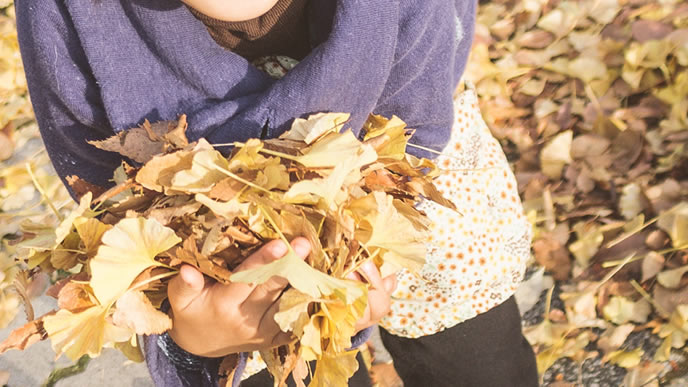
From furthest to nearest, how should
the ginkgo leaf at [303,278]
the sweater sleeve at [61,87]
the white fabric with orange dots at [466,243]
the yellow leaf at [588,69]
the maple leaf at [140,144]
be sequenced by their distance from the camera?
the yellow leaf at [588,69] < the white fabric with orange dots at [466,243] < the sweater sleeve at [61,87] < the maple leaf at [140,144] < the ginkgo leaf at [303,278]

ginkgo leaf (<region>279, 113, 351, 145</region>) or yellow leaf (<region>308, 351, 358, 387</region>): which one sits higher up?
ginkgo leaf (<region>279, 113, 351, 145</region>)

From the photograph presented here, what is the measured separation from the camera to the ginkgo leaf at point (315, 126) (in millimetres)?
598

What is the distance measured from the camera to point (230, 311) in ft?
2.22

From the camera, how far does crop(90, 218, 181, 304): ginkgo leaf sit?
1.73 feet

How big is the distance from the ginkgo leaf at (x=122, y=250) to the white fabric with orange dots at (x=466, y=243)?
452 millimetres

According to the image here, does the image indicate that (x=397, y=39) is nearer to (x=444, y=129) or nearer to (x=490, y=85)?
(x=444, y=129)

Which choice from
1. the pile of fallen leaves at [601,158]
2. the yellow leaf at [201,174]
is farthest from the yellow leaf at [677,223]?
the yellow leaf at [201,174]

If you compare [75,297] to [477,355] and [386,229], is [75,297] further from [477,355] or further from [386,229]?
[477,355]

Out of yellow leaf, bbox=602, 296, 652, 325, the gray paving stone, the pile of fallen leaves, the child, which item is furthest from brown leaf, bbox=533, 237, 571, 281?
the gray paving stone

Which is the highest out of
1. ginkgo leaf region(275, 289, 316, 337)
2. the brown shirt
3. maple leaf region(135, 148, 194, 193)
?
the brown shirt

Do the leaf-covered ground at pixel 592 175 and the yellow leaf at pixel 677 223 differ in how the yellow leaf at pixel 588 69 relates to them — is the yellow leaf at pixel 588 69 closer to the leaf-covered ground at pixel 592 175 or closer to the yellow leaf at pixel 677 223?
the leaf-covered ground at pixel 592 175

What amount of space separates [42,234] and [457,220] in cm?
56

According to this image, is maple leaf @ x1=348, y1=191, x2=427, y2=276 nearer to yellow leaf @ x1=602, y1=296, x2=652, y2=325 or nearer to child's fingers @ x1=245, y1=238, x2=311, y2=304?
child's fingers @ x1=245, y1=238, x2=311, y2=304

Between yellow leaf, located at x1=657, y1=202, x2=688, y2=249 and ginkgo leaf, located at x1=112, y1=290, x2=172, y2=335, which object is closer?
ginkgo leaf, located at x1=112, y1=290, x2=172, y2=335
